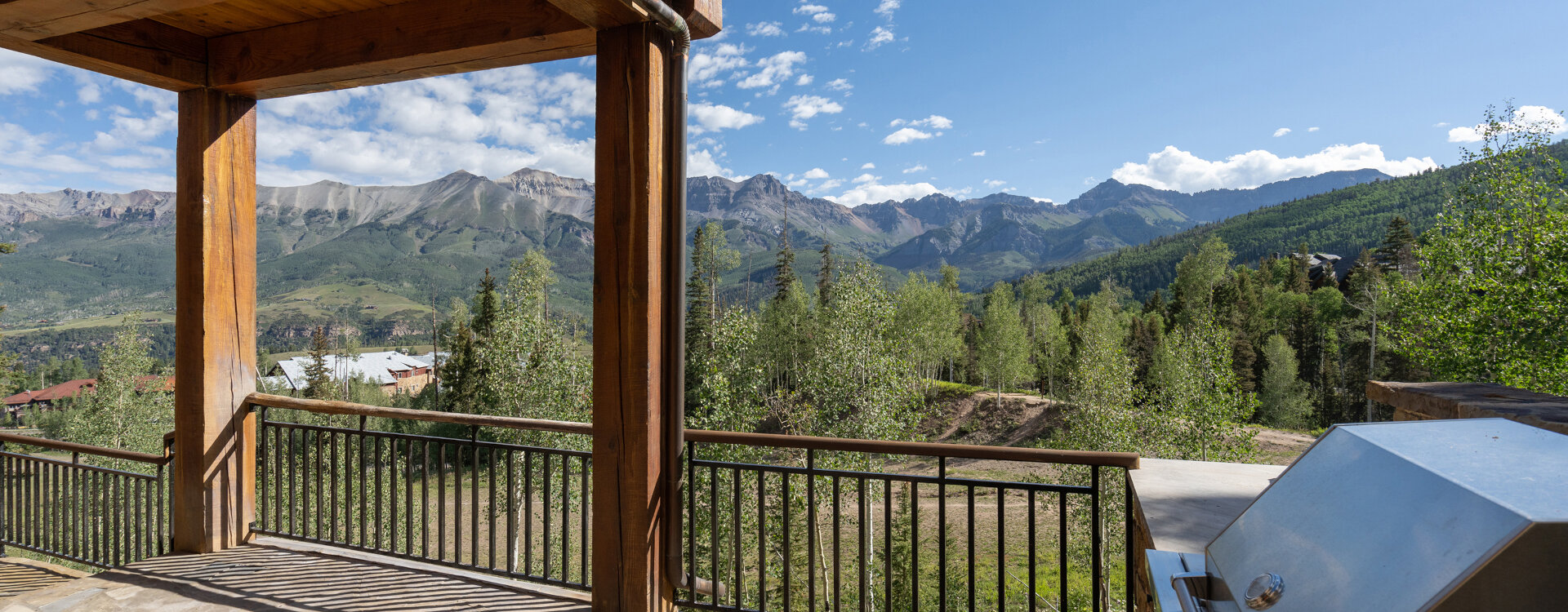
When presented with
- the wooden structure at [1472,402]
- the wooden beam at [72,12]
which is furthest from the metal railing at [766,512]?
the wooden beam at [72,12]

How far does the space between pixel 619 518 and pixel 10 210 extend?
279700mm

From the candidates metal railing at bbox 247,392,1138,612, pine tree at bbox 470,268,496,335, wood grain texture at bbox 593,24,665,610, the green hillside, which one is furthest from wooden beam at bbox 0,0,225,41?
the green hillside

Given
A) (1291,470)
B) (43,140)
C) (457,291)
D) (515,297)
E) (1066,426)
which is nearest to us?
(1291,470)

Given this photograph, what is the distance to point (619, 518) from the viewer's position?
2.44 metres

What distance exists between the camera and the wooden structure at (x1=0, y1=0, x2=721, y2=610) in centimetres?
233

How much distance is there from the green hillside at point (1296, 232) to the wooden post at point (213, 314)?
6174cm

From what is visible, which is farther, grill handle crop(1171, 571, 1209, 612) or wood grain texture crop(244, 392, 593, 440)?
wood grain texture crop(244, 392, 593, 440)

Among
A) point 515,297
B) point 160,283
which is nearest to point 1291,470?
point 515,297

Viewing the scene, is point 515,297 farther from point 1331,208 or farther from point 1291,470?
point 1331,208

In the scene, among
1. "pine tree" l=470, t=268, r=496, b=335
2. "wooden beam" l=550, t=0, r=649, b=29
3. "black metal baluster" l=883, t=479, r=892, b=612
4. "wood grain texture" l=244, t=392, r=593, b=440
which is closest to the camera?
"wooden beam" l=550, t=0, r=649, b=29

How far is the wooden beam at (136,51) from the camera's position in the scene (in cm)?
279

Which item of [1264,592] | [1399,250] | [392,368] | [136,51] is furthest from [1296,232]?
[392,368]

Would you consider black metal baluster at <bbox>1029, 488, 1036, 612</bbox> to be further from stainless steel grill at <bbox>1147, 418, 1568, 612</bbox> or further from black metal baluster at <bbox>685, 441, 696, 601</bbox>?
black metal baluster at <bbox>685, 441, 696, 601</bbox>

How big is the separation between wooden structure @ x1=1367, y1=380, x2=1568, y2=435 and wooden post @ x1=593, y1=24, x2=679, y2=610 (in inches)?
119
